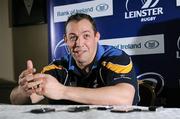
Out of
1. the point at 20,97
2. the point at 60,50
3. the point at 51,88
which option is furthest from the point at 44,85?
the point at 60,50

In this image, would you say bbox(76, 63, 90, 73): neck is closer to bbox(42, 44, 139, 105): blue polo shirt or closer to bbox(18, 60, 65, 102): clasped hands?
bbox(42, 44, 139, 105): blue polo shirt

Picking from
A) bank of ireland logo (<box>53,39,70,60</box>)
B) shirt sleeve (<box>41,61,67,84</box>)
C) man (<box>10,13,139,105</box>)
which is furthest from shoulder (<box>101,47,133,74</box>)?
bank of ireland logo (<box>53,39,70,60</box>)

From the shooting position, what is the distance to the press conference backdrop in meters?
2.35

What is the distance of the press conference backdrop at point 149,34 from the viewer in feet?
7.70

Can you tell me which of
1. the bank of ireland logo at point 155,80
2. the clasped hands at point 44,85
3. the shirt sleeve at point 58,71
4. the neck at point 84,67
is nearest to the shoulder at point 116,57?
the neck at point 84,67

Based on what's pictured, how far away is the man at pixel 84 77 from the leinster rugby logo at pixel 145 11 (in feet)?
2.51

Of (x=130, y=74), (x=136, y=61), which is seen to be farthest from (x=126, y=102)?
(x=136, y=61)

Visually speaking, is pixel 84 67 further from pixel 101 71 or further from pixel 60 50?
pixel 60 50

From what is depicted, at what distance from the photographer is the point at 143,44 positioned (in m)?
2.50

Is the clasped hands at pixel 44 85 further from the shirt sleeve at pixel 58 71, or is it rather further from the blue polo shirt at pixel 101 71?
the shirt sleeve at pixel 58 71

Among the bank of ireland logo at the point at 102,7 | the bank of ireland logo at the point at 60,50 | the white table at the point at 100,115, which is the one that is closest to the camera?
the white table at the point at 100,115

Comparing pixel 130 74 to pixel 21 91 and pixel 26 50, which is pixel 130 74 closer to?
pixel 21 91

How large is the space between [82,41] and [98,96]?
1.59 feet

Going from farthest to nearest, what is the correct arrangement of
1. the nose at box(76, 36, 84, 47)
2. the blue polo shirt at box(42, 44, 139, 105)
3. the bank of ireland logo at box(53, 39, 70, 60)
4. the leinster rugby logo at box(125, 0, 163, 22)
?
the bank of ireland logo at box(53, 39, 70, 60) → the leinster rugby logo at box(125, 0, 163, 22) → the nose at box(76, 36, 84, 47) → the blue polo shirt at box(42, 44, 139, 105)
